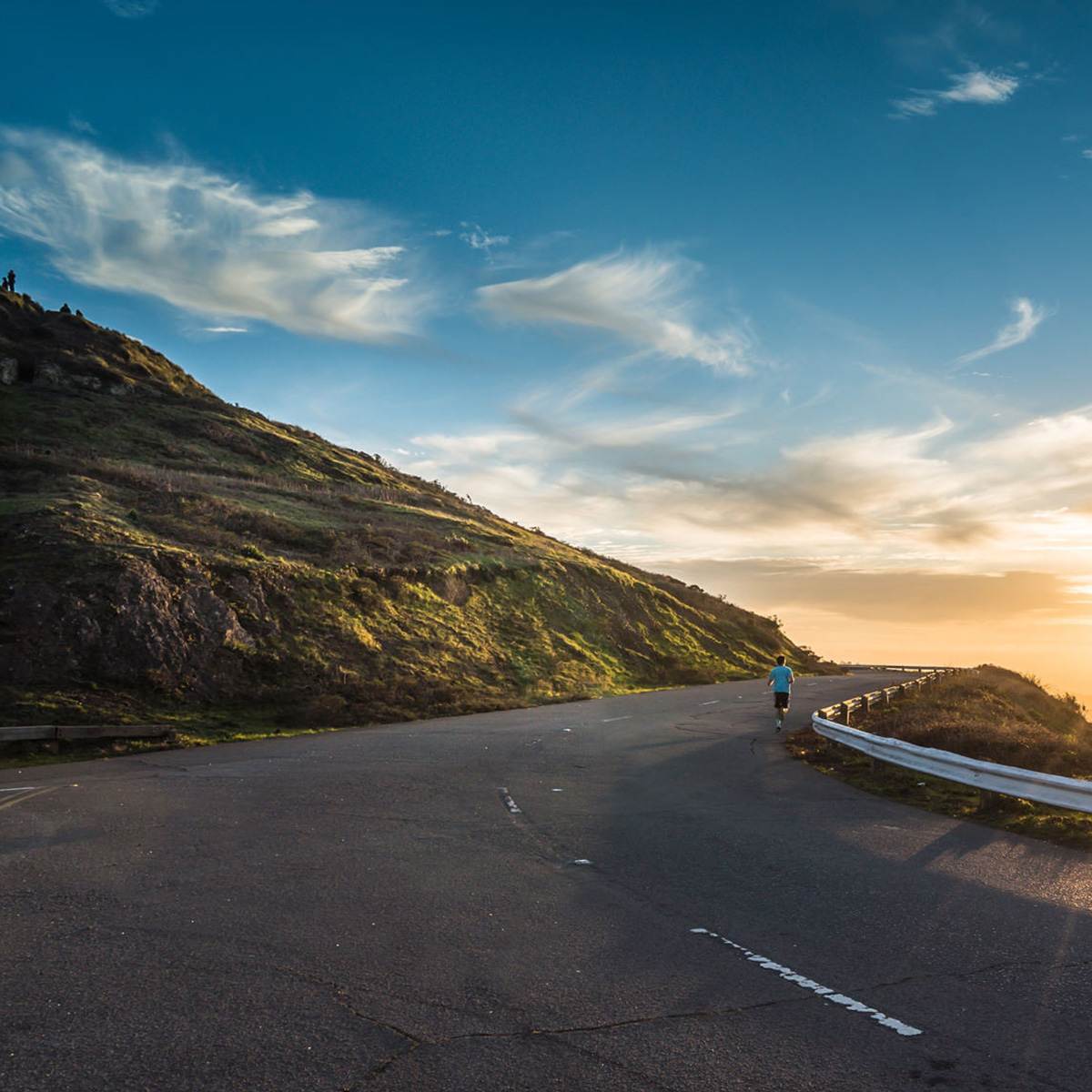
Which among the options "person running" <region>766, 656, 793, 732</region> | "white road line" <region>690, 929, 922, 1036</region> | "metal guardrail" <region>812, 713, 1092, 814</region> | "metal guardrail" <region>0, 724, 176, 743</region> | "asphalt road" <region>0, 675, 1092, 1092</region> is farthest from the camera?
"person running" <region>766, 656, 793, 732</region>

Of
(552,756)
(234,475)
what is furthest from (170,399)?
(552,756)

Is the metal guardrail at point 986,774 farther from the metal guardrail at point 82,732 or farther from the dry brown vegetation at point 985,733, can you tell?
the metal guardrail at point 82,732

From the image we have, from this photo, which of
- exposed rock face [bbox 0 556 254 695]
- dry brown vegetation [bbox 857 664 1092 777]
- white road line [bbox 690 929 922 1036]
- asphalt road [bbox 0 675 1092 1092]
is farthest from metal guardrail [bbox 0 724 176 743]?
dry brown vegetation [bbox 857 664 1092 777]

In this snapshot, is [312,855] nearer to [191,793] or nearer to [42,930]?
[42,930]

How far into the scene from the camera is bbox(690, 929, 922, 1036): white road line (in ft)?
15.3

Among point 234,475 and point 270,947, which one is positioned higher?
point 234,475

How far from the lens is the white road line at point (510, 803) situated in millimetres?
10633

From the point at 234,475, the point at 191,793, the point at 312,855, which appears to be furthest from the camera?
the point at 234,475

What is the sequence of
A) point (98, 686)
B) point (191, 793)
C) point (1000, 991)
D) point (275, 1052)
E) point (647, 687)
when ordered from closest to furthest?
point (275, 1052) < point (1000, 991) < point (191, 793) < point (98, 686) < point (647, 687)

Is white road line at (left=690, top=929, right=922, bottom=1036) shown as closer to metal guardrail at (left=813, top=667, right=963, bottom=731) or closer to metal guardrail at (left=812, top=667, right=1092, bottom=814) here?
metal guardrail at (left=812, top=667, right=1092, bottom=814)

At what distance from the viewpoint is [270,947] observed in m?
5.72

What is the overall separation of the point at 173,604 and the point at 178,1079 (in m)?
22.5

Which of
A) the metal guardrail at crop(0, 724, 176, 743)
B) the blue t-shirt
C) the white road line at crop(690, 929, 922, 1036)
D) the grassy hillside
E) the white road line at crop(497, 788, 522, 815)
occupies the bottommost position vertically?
the metal guardrail at crop(0, 724, 176, 743)

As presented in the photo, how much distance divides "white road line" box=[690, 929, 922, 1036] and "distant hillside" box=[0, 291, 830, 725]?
1790 centimetres
